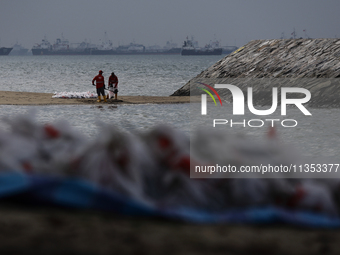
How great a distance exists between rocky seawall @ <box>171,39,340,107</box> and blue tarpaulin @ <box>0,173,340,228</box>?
52.9 ft

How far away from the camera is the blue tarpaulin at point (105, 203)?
2457 mm

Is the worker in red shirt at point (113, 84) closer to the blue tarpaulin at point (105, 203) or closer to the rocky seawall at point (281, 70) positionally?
the rocky seawall at point (281, 70)

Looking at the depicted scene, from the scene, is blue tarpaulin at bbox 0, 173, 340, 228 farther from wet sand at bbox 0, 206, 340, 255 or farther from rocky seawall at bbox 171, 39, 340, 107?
rocky seawall at bbox 171, 39, 340, 107

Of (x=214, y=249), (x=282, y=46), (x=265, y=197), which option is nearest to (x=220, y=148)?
(x=265, y=197)

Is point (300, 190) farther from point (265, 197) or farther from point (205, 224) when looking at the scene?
point (205, 224)

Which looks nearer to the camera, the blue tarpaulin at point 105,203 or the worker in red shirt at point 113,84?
the blue tarpaulin at point 105,203

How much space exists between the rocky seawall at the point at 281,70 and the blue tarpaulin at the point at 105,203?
52.9 feet

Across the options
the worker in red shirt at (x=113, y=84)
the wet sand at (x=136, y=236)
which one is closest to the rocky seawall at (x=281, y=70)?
the worker in red shirt at (x=113, y=84)

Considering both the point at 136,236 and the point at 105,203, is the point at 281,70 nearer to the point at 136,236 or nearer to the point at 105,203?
the point at 105,203

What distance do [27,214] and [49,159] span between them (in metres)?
0.42

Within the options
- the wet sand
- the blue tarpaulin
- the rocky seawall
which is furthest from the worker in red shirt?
the wet sand

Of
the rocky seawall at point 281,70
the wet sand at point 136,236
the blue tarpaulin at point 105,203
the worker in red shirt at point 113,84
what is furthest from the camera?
the worker in red shirt at point 113,84

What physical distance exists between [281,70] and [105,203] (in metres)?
19.7

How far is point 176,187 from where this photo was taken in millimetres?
2561
